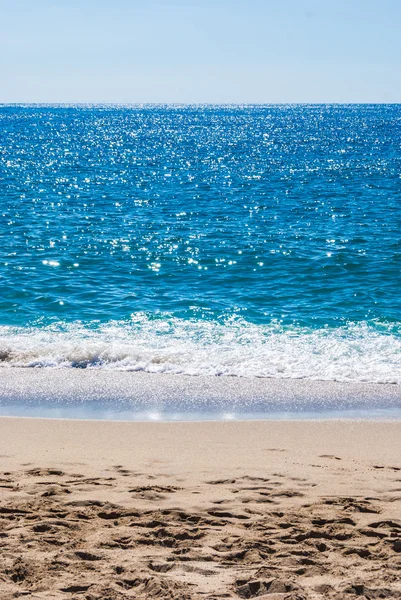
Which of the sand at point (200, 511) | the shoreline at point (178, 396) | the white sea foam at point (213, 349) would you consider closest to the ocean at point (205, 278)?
the white sea foam at point (213, 349)

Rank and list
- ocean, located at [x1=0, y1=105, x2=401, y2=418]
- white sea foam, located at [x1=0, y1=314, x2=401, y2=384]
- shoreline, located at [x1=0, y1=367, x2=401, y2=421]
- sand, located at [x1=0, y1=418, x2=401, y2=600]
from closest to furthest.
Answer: sand, located at [x1=0, y1=418, x2=401, y2=600] → shoreline, located at [x1=0, y1=367, x2=401, y2=421] → white sea foam, located at [x1=0, y1=314, x2=401, y2=384] → ocean, located at [x1=0, y1=105, x2=401, y2=418]

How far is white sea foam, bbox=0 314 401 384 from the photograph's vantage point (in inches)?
518

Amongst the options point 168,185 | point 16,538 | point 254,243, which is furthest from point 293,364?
point 168,185

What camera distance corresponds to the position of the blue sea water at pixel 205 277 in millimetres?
14055

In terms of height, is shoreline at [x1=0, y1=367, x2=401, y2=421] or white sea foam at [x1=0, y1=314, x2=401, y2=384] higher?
white sea foam at [x1=0, y1=314, x2=401, y2=384]

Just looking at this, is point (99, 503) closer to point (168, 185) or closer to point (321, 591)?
point (321, 591)

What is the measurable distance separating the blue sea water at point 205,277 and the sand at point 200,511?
11.3 feet

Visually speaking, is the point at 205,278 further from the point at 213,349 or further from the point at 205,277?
the point at 213,349

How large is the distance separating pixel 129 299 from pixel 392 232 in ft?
41.6

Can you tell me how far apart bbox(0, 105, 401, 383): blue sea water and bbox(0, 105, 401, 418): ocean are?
2.3 inches

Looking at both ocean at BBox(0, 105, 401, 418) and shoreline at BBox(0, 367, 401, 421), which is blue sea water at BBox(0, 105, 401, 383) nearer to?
ocean at BBox(0, 105, 401, 418)

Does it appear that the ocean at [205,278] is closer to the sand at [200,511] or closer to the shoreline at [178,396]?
the shoreline at [178,396]

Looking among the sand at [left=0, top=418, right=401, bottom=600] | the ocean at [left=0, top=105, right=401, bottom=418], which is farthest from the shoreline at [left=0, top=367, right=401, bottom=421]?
the sand at [left=0, top=418, right=401, bottom=600]

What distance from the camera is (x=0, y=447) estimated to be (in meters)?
9.24
